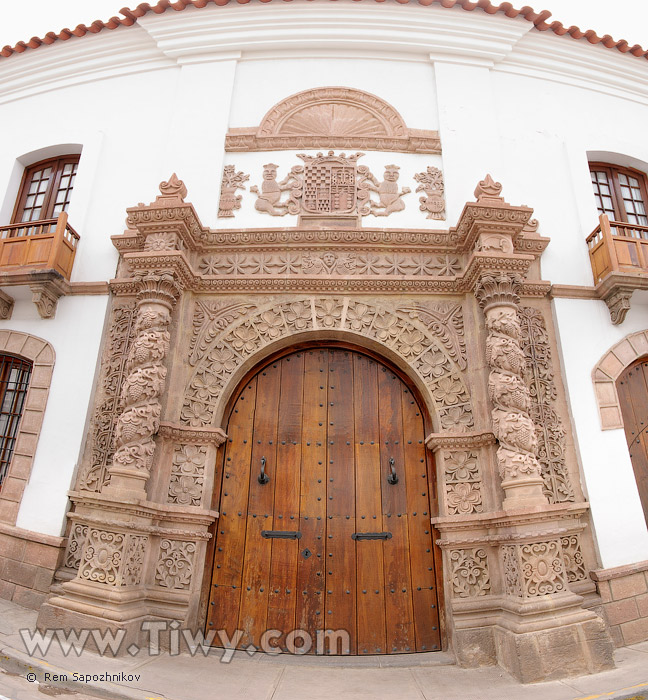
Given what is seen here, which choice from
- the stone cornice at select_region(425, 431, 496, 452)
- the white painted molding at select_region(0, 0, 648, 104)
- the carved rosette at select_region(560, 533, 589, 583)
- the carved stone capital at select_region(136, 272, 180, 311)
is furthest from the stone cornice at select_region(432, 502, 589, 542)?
the white painted molding at select_region(0, 0, 648, 104)

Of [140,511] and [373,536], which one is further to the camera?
[373,536]

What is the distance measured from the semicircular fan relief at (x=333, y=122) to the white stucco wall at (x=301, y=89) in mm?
365

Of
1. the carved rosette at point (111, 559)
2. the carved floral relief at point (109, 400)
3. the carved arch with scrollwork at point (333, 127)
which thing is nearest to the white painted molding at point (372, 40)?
the carved arch with scrollwork at point (333, 127)

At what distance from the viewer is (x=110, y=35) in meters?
6.56

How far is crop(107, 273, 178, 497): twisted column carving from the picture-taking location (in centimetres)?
397

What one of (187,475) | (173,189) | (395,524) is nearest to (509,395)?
(395,524)

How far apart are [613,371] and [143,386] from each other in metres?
4.61

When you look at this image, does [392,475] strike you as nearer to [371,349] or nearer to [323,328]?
[371,349]

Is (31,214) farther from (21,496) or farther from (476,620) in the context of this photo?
(476,620)

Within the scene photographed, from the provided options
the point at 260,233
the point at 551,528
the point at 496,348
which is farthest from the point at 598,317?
the point at 260,233

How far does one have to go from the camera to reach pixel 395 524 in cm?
426

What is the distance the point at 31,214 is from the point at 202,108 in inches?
108

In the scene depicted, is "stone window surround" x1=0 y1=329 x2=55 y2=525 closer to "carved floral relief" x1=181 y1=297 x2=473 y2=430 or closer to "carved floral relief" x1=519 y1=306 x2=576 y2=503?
"carved floral relief" x1=181 y1=297 x2=473 y2=430

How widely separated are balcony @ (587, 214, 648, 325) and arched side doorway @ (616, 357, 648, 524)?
0.59 m
